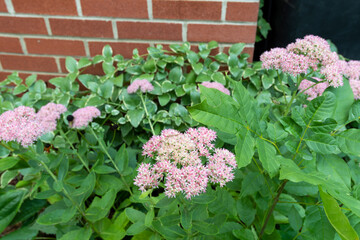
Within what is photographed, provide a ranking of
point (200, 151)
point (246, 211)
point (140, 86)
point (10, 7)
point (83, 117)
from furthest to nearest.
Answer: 1. point (10, 7)
2. point (140, 86)
3. point (83, 117)
4. point (246, 211)
5. point (200, 151)

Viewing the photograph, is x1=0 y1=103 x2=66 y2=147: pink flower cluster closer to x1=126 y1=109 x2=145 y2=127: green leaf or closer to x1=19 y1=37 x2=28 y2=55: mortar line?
x1=126 y1=109 x2=145 y2=127: green leaf

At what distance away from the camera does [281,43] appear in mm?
1767

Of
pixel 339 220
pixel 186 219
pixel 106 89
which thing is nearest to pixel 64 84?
pixel 106 89

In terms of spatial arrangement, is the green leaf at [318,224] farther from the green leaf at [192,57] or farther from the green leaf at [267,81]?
the green leaf at [192,57]

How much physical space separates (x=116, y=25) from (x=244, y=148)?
1.11m

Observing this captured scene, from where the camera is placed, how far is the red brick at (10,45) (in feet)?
4.80

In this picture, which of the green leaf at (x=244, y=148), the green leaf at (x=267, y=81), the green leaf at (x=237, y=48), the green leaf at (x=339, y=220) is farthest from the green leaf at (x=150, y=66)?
the green leaf at (x=339, y=220)

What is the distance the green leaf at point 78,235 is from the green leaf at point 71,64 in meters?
0.87

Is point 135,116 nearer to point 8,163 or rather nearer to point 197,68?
point 197,68

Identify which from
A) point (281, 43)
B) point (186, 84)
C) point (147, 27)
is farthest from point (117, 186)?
point (281, 43)

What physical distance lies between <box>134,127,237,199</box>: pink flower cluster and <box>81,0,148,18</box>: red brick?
0.89 m

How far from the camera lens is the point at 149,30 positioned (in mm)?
1350

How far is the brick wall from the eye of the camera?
128cm

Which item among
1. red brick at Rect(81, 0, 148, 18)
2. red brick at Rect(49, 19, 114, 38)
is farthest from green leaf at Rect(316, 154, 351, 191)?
red brick at Rect(49, 19, 114, 38)
